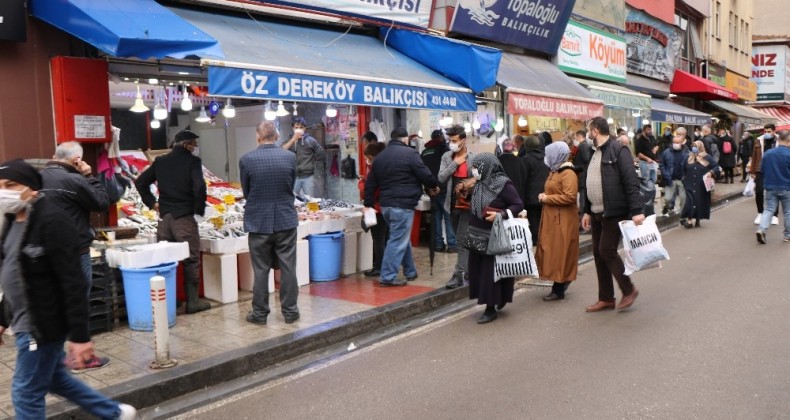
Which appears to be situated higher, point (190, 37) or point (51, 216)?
point (190, 37)

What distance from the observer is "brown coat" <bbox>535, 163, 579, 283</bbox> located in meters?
7.50

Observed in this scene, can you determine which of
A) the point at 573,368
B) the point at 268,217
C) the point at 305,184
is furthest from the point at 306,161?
the point at 573,368

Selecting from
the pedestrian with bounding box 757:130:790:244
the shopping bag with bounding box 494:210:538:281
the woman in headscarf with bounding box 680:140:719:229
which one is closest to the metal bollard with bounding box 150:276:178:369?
the shopping bag with bounding box 494:210:538:281

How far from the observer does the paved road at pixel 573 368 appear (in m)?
4.75

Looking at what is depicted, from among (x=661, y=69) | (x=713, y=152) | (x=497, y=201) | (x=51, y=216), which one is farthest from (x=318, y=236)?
(x=661, y=69)

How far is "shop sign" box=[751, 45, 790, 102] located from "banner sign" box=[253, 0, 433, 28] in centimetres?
3595

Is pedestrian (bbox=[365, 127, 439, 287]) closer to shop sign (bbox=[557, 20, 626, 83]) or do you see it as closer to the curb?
the curb

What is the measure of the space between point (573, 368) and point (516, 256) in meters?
1.60

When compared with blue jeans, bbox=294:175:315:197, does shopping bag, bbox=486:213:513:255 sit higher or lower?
lower

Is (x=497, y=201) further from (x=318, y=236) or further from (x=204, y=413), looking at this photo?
(x=204, y=413)

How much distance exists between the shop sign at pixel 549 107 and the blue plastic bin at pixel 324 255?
437 cm

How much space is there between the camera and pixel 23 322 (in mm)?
3752

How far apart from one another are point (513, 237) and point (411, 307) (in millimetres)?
1457

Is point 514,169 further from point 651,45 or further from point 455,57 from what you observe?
point 651,45
